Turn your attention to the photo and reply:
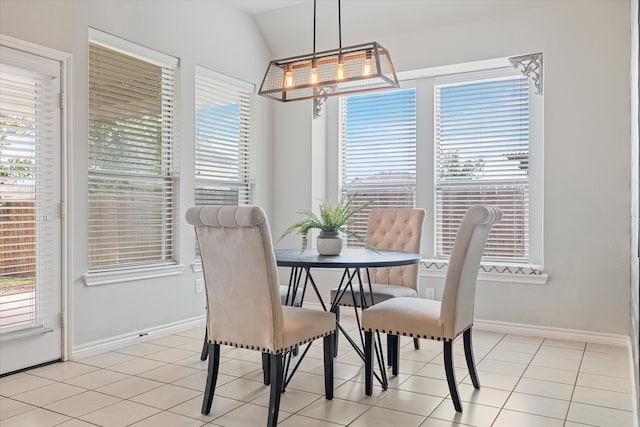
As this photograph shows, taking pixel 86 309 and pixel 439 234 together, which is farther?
pixel 439 234

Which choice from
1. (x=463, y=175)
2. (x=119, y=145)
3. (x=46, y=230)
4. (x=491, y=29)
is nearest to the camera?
(x=46, y=230)

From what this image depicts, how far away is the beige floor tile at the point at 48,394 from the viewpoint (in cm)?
270

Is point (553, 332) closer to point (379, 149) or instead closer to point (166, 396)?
point (379, 149)

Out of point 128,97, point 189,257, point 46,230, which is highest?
point 128,97

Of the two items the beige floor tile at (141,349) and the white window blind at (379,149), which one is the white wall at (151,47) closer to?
the beige floor tile at (141,349)

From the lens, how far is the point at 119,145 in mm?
3785

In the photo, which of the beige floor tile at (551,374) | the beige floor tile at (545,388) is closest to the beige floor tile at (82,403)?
the beige floor tile at (545,388)

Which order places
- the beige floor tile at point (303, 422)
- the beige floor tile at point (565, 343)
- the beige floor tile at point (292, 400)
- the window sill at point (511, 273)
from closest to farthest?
1. the beige floor tile at point (303, 422)
2. the beige floor tile at point (292, 400)
3. the beige floor tile at point (565, 343)
4. the window sill at point (511, 273)

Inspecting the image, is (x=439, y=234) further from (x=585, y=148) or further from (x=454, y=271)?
(x=454, y=271)

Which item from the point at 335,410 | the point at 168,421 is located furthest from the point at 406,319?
the point at 168,421

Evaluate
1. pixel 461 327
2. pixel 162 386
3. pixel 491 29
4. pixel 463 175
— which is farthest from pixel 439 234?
pixel 162 386

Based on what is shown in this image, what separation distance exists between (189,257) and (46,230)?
1.29 meters

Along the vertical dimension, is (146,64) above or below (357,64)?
above

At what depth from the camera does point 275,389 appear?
2.31m
